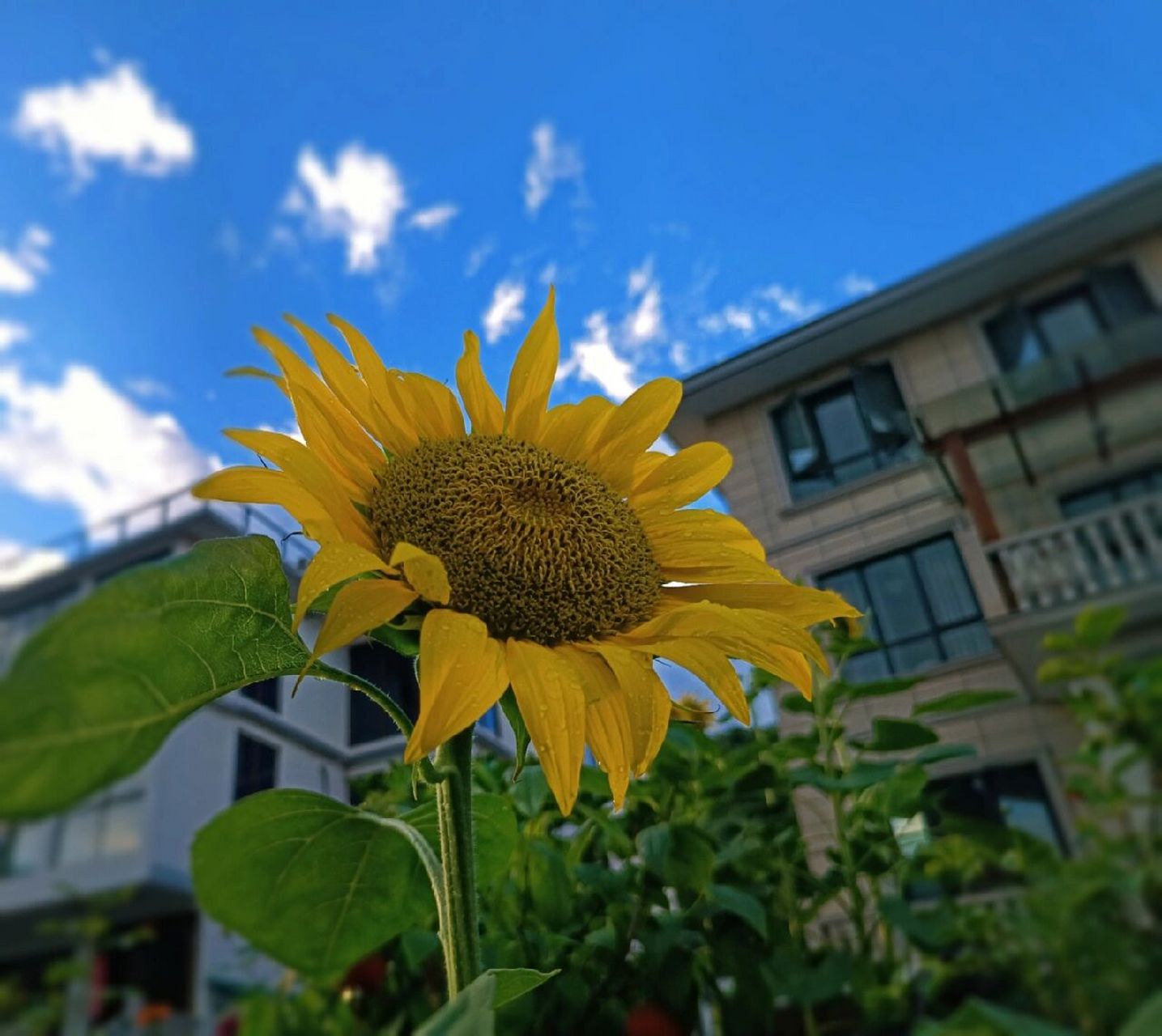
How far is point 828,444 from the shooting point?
1.49 metres

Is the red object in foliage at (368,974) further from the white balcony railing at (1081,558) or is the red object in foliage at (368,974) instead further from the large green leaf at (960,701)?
Answer: the white balcony railing at (1081,558)

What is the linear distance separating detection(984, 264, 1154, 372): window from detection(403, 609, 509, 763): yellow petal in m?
1.43

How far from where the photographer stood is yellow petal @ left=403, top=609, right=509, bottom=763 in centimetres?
16

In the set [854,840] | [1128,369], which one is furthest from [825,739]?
[1128,369]

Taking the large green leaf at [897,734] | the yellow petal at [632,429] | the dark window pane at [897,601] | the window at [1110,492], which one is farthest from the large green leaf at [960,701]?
the window at [1110,492]

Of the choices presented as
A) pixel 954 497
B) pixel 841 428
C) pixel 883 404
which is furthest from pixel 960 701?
pixel 841 428

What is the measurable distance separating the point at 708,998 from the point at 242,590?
15.2 inches

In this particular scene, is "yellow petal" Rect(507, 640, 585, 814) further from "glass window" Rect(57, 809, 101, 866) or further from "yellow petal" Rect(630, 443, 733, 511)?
"glass window" Rect(57, 809, 101, 866)

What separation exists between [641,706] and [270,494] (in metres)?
0.08

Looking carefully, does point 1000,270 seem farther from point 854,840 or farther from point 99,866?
point 99,866

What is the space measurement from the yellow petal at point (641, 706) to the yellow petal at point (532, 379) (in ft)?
0.35

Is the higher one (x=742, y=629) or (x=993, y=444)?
(x=993, y=444)

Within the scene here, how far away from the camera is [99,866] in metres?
0.96

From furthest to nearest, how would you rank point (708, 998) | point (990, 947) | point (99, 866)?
point (99, 866)
point (990, 947)
point (708, 998)
